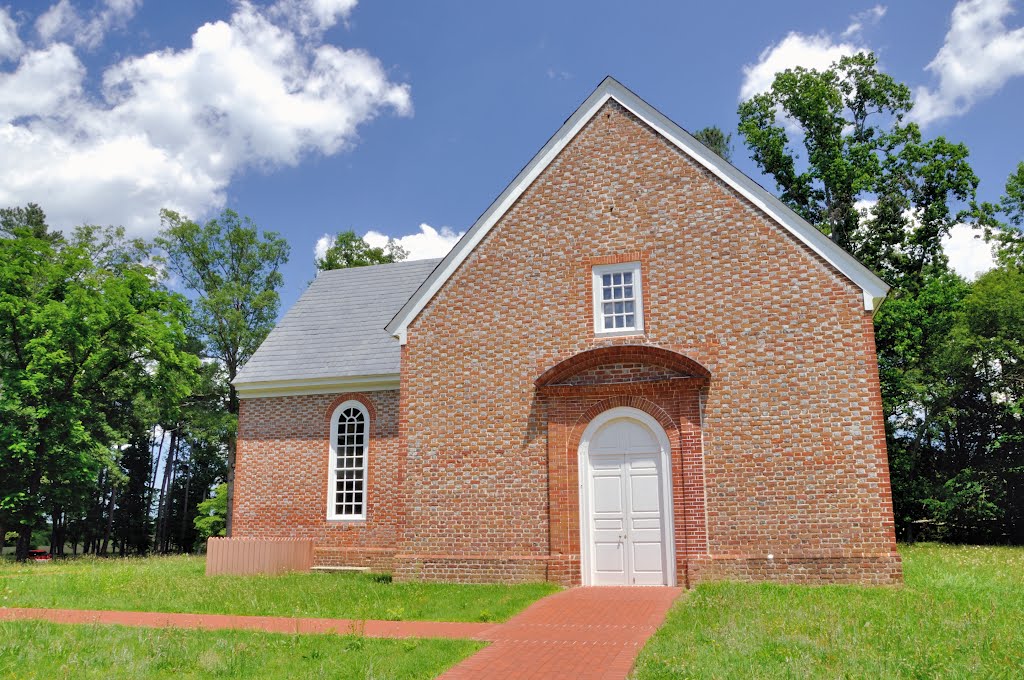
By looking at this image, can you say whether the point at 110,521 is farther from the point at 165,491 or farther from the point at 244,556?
the point at 244,556

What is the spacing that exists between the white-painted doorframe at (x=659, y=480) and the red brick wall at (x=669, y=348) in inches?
12.6

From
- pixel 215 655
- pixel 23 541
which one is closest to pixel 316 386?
pixel 215 655

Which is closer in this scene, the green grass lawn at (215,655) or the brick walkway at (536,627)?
the green grass lawn at (215,655)

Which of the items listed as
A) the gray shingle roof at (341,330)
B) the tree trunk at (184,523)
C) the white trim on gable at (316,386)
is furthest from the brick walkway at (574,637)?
the tree trunk at (184,523)

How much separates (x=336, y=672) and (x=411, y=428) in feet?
26.2

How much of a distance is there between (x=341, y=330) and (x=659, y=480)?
36.2 feet

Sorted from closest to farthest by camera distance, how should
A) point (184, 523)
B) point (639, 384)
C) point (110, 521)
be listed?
point (639, 384), point (110, 521), point (184, 523)

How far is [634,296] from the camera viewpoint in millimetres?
14844

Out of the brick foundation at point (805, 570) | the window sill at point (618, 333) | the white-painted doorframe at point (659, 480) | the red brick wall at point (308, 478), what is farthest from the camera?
the red brick wall at point (308, 478)

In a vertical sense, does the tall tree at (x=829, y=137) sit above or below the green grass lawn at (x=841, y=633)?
above

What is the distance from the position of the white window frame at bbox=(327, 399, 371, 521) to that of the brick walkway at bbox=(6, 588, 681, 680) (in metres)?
7.45

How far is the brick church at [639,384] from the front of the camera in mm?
13250

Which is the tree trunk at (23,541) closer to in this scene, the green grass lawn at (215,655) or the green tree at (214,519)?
the green tree at (214,519)

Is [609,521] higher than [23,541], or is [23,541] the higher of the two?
[609,521]
